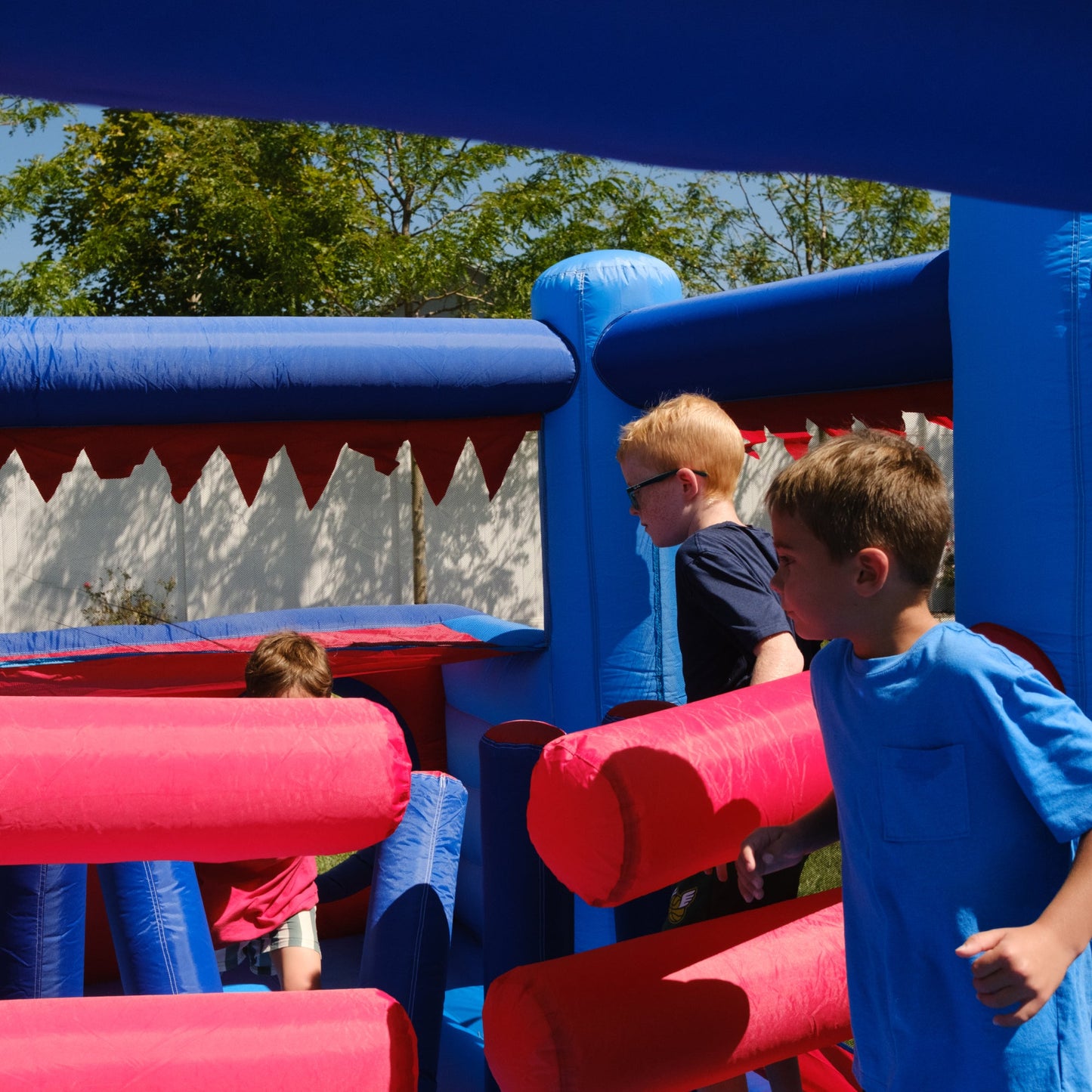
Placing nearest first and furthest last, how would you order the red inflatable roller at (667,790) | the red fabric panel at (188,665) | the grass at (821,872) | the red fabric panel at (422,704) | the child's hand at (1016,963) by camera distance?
1. the child's hand at (1016,963)
2. the red inflatable roller at (667,790)
3. the red fabric panel at (188,665)
4. the red fabric panel at (422,704)
5. the grass at (821,872)

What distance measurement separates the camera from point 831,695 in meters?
1.34

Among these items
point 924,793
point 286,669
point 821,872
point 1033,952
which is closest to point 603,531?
point 286,669

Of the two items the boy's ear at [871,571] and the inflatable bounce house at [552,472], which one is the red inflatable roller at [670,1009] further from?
the boy's ear at [871,571]

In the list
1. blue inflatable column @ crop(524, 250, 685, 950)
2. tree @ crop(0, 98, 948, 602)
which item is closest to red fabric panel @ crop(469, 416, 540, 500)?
blue inflatable column @ crop(524, 250, 685, 950)

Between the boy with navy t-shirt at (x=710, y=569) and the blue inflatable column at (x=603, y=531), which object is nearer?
the boy with navy t-shirt at (x=710, y=569)

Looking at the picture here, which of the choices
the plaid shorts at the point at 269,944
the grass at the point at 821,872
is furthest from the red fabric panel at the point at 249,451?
the grass at the point at 821,872

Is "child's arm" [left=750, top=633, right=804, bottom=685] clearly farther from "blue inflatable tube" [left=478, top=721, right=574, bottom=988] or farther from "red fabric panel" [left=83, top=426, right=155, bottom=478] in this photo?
"red fabric panel" [left=83, top=426, right=155, bottom=478]

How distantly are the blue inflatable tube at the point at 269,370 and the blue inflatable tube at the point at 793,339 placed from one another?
29 cm

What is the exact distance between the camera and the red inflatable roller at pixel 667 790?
132cm

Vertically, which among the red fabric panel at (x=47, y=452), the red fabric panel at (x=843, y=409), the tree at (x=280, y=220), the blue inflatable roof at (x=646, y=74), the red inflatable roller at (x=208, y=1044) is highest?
the tree at (x=280, y=220)

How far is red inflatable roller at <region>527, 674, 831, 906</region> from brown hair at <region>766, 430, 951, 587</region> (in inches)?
11.6

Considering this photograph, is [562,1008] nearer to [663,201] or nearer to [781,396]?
[781,396]

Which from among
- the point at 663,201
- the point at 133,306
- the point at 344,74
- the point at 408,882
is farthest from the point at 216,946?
the point at 663,201

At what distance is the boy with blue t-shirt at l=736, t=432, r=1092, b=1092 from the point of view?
1.13 meters
